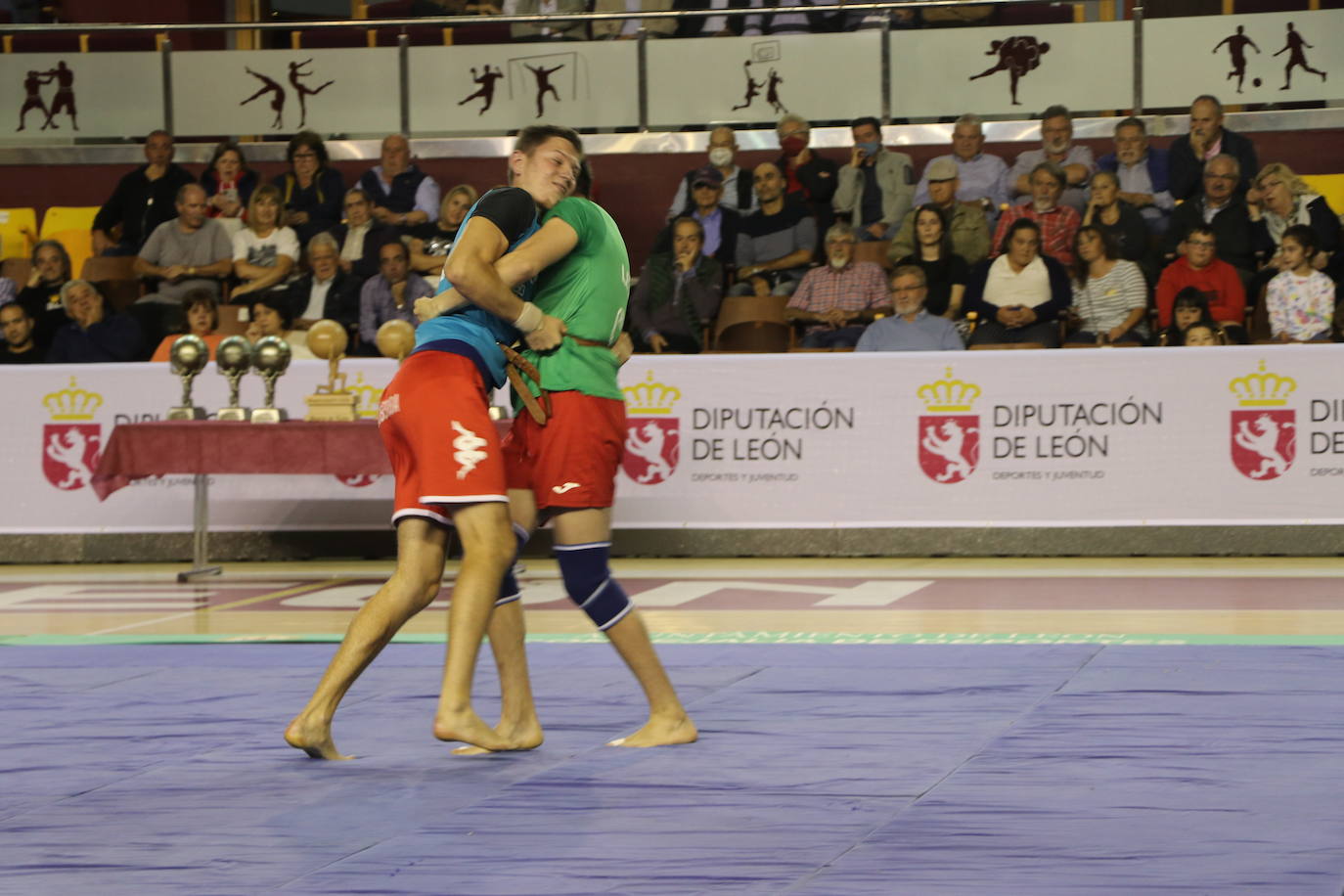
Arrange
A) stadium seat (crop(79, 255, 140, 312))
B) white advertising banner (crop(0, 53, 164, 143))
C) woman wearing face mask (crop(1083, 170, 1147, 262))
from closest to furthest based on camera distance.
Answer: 1. woman wearing face mask (crop(1083, 170, 1147, 262))
2. stadium seat (crop(79, 255, 140, 312))
3. white advertising banner (crop(0, 53, 164, 143))

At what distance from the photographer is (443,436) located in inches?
170

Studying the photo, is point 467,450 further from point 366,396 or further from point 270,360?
point 366,396

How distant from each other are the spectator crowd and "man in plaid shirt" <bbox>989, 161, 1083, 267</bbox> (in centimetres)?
2

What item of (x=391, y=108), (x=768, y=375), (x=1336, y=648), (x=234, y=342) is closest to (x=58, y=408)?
(x=234, y=342)

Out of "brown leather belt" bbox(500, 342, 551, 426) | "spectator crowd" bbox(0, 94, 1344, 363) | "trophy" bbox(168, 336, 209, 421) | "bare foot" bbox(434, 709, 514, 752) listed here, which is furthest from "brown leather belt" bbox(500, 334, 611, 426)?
"spectator crowd" bbox(0, 94, 1344, 363)

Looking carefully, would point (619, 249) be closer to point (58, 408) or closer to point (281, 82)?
point (58, 408)

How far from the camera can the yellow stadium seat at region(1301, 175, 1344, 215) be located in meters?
12.8

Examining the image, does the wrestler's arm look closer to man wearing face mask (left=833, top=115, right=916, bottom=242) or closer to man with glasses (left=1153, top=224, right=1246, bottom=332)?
man with glasses (left=1153, top=224, right=1246, bottom=332)

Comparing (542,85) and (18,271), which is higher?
(542,85)

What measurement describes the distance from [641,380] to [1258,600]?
146 inches

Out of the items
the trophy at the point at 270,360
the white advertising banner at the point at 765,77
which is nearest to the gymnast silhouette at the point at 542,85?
the white advertising banner at the point at 765,77

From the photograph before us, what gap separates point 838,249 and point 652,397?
2273 millimetres

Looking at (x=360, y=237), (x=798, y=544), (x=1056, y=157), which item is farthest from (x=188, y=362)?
(x=1056, y=157)

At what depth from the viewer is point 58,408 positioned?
10336 mm
